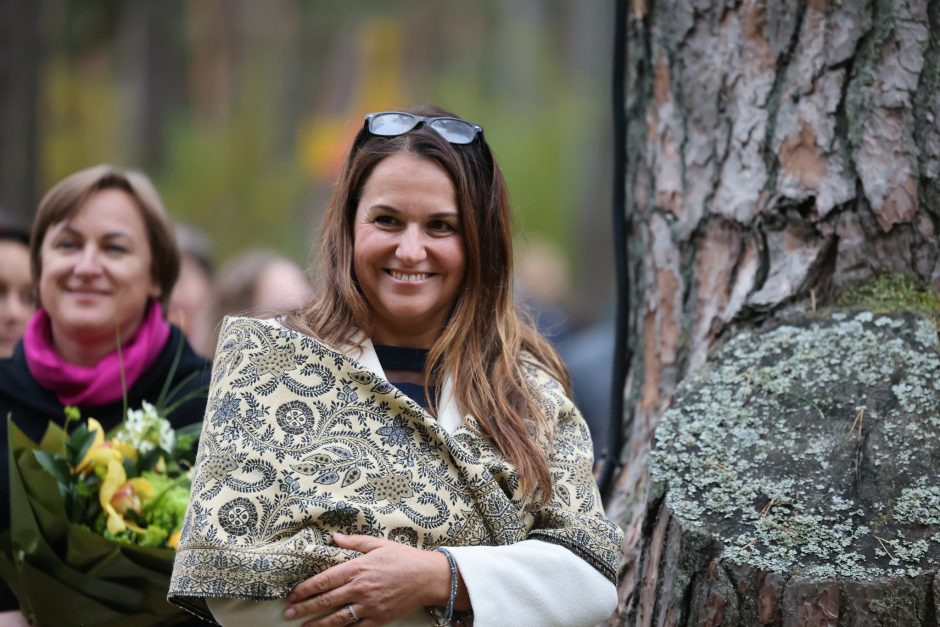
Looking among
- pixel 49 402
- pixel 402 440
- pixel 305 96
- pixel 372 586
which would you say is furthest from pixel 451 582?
pixel 305 96

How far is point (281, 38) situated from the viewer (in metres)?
26.6

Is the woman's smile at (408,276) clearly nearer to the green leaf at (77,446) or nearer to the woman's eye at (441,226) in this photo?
the woman's eye at (441,226)

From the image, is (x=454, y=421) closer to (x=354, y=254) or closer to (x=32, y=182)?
(x=354, y=254)

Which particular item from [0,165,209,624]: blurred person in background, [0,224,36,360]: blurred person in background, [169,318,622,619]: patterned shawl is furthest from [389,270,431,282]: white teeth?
[0,224,36,360]: blurred person in background

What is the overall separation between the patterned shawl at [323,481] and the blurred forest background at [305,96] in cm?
1590

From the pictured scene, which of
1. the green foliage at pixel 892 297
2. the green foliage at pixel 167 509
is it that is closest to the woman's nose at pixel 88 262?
the green foliage at pixel 167 509

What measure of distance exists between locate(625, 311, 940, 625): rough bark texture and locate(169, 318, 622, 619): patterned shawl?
0.26 metres

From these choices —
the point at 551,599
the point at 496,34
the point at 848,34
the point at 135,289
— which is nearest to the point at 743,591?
the point at 551,599

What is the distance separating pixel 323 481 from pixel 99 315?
1.41 meters

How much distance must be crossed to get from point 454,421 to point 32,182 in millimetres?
8261

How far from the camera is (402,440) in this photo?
2.44m

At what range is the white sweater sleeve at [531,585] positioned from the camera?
7.71 ft

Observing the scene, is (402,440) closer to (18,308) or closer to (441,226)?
(441,226)

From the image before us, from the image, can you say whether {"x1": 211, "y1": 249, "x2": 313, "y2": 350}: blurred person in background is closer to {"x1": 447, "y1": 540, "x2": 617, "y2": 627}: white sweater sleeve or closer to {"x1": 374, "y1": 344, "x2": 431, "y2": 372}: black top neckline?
{"x1": 374, "y1": 344, "x2": 431, "y2": 372}: black top neckline
